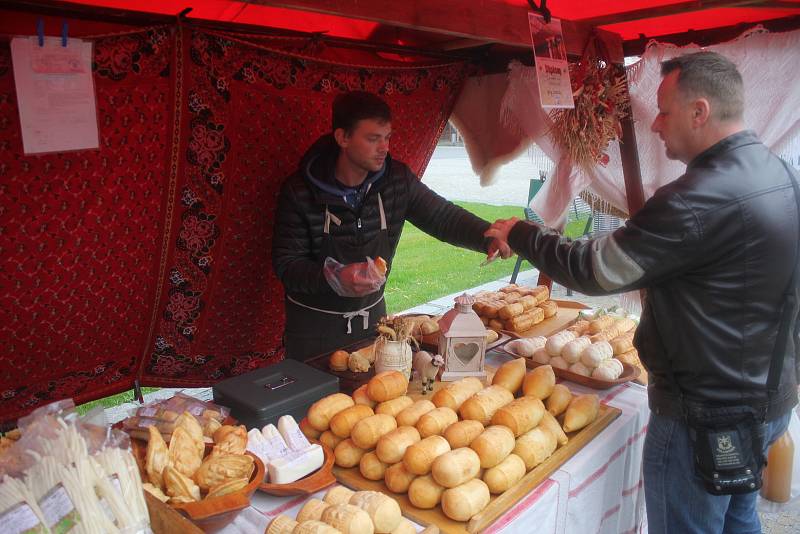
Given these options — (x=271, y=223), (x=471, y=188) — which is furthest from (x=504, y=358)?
(x=471, y=188)

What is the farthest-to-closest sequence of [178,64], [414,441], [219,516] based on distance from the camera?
[178,64] → [414,441] → [219,516]

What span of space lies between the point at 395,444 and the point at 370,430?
0.10m

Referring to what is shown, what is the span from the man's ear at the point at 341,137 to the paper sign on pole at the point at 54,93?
3.39 ft

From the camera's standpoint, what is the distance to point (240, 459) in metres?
1.48

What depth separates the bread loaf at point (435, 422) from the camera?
5.66 feet

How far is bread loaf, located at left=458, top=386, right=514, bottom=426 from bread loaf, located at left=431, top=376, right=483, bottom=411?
4cm

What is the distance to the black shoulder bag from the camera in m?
1.81

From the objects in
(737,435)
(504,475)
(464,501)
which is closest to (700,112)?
(737,435)

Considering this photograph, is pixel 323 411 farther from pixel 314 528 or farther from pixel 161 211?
pixel 161 211

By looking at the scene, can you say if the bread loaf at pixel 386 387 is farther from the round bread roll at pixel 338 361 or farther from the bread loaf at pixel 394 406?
A: the round bread roll at pixel 338 361

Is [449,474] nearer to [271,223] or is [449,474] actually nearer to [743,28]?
[271,223]

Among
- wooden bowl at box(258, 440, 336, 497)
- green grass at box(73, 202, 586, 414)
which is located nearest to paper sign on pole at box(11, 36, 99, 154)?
wooden bowl at box(258, 440, 336, 497)

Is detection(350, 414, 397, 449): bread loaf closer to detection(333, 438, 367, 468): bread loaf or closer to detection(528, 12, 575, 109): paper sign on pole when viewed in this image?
detection(333, 438, 367, 468): bread loaf

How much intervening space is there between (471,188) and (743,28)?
13.0 m
